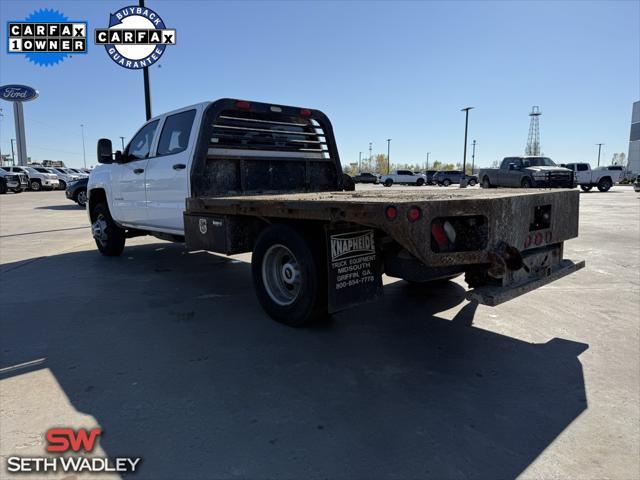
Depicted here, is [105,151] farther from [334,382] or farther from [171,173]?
[334,382]

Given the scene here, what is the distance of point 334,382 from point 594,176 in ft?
106

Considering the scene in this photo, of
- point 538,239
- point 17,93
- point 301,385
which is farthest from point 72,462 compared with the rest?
point 17,93

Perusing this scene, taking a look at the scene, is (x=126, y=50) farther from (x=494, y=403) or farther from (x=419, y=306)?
(x=494, y=403)

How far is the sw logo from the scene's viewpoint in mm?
2346

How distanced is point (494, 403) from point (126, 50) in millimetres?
13113

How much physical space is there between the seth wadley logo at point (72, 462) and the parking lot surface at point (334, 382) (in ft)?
0.20

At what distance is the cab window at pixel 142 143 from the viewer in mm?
6352

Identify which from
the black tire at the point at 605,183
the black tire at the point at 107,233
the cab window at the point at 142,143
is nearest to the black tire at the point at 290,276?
the cab window at the point at 142,143

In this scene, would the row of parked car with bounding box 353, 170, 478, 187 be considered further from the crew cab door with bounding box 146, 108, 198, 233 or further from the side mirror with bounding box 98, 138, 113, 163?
the crew cab door with bounding box 146, 108, 198, 233

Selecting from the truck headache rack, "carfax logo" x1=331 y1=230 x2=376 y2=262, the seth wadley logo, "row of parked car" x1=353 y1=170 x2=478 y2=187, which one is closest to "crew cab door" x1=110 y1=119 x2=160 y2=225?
the truck headache rack

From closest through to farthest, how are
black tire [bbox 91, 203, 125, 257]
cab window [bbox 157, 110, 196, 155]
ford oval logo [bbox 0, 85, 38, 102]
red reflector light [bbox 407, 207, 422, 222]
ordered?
1. red reflector light [bbox 407, 207, 422, 222]
2. cab window [bbox 157, 110, 196, 155]
3. black tire [bbox 91, 203, 125, 257]
4. ford oval logo [bbox 0, 85, 38, 102]

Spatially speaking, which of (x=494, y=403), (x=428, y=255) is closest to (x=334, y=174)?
(x=428, y=255)

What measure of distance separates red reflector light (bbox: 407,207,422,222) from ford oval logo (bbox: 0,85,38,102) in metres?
54.5

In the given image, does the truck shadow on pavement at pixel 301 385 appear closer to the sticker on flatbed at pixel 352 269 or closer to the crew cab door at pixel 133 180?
the sticker on flatbed at pixel 352 269
